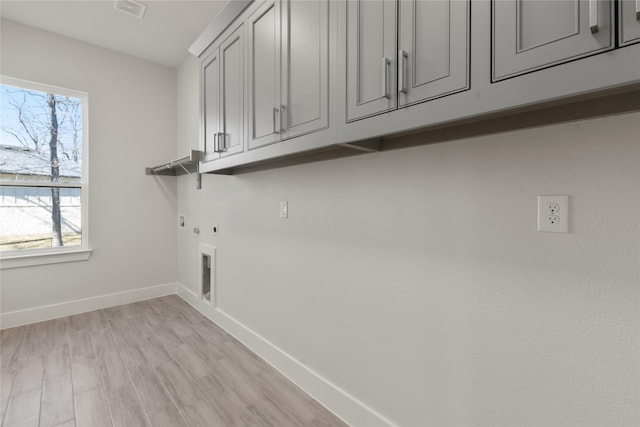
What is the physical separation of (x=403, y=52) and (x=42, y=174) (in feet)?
11.9

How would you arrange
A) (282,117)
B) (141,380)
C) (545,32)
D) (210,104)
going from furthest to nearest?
(210,104), (141,380), (282,117), (545,32)

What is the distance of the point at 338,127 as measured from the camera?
1.25 metres

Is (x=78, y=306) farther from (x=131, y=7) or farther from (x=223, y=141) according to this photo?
(x=131, y=7)

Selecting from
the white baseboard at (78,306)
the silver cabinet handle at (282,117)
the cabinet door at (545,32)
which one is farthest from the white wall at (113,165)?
the cabinet door at (545,32)

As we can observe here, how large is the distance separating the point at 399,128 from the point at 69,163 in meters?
3.56

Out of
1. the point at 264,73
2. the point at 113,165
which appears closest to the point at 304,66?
the point at 264,73

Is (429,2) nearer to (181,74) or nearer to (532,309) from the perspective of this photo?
(532,309)

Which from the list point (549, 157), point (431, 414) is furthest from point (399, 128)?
point (431, 414)

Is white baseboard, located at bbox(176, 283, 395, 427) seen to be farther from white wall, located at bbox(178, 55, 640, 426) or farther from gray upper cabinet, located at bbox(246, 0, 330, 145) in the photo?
gray upper cabinet, located at bbox(246, 0, 330, 145)

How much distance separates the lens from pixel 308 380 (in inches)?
72.5

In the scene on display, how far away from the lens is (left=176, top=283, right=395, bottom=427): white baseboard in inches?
60.1

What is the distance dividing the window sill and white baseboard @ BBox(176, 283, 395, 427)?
1656mm

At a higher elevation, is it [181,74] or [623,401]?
[181,74]

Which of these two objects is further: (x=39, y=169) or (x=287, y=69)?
(x=39, y=169)
